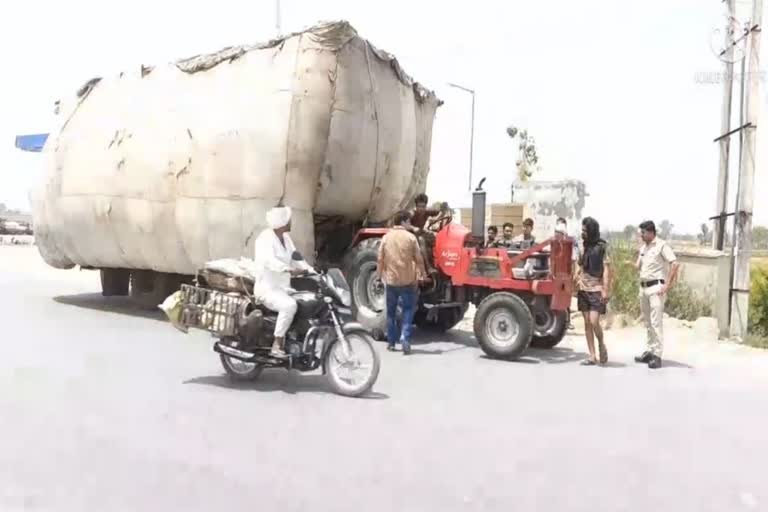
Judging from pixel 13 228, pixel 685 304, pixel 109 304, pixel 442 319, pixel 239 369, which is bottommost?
pixel 109 304

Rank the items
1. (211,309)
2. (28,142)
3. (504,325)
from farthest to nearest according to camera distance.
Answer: (28,142), (504,325), (211,309)

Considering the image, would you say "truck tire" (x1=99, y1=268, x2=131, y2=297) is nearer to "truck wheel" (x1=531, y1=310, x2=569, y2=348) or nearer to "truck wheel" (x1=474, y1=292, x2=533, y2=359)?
"truck wheel" (x1=474, y1=292, x2=533, y2=359)

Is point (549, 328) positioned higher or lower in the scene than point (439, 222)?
lower

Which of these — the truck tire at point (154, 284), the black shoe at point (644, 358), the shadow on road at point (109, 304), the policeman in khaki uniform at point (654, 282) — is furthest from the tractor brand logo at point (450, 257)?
the truck tire at point (154, 284)

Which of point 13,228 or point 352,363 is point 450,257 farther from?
point 13,228

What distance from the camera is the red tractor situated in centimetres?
898

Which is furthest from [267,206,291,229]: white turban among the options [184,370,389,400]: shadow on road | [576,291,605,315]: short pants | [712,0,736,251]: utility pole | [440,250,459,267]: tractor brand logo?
[712,0,736,251]: utility pole

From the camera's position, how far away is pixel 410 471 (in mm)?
4727

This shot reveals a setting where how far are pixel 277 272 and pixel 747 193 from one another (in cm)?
716

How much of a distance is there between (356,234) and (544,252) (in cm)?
322

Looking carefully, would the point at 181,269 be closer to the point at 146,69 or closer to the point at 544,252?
the point at 146,69

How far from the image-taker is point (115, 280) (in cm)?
1353

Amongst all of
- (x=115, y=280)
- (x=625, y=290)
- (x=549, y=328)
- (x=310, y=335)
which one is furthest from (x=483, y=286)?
(x=115, y=280)

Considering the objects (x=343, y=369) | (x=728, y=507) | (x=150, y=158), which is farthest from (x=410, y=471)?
(x=150, y=158)
